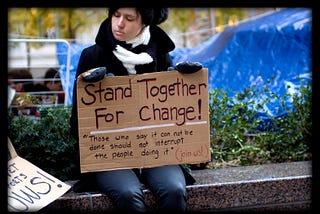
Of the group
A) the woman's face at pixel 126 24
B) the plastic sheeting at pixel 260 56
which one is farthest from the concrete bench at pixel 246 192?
the plastic sheeting at pixel 260 56

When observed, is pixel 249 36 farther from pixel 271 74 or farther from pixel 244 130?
pixel 244 130

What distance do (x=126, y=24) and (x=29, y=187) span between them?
41.4 inches

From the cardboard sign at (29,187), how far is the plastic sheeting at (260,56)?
7.39 ft

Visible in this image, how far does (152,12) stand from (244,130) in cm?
165

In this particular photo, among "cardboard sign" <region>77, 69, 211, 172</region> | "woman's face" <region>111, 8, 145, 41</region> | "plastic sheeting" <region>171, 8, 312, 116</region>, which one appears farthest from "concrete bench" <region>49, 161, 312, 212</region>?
"plastic sheeting" <region>171, 8, 312, 116</region>

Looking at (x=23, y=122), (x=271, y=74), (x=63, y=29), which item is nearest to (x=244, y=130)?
(x=271, y=74)

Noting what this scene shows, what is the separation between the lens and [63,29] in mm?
13141

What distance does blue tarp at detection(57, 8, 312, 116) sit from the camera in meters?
5.18

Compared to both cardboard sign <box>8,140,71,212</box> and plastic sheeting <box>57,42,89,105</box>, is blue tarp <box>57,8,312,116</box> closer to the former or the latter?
plastic sheeting <box>57,42,89,105</box>

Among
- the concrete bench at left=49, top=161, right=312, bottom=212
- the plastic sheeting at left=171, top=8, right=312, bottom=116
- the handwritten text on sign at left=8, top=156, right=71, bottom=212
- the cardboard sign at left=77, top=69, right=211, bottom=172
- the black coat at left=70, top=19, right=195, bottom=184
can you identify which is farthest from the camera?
the plastic sheeting at left=171, top=8, right=312, bottom=116

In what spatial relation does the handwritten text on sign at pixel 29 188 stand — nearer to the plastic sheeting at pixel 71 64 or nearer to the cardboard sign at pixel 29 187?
the cardboard sign at pixel 29 187

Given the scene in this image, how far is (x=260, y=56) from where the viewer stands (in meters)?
5.39

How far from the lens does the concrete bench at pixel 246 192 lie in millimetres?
3279

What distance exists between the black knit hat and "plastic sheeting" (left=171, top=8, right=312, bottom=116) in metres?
1.84
